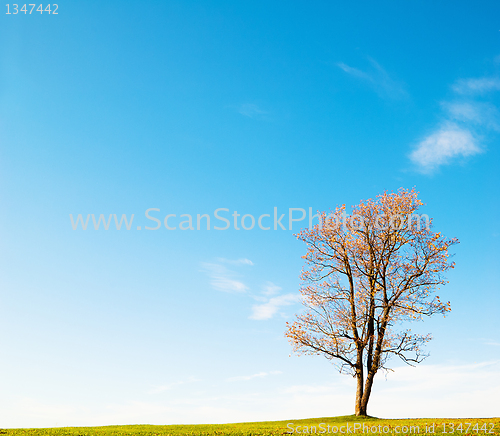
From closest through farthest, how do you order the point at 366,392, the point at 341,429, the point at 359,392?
the point at 341,429
the point at 366,392
the point at 359,392

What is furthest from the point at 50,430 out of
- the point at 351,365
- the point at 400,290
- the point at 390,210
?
the point at 390,210

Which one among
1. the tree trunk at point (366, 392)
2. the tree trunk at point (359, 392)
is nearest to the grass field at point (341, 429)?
the tree trunk at point (359, 392)

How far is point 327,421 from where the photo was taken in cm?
2925

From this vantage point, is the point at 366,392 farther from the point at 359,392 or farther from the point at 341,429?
the point at 341,429

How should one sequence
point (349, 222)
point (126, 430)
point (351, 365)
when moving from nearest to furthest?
1. point (126, 430)
2. point (351, 365)
3. point (349, 222)

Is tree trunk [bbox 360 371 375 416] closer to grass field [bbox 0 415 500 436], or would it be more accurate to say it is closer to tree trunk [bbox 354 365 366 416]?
tree trunk [bbox 354 365 366 416]

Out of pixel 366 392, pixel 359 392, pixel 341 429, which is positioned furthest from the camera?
pixel 359 392

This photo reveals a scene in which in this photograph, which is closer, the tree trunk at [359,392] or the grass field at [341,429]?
the grass field at [341,429]

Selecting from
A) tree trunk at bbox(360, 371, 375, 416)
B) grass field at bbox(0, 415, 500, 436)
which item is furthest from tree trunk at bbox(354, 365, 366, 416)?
grass field at bbox(0, 415, 500, 436)

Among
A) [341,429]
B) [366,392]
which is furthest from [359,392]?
[341,429]

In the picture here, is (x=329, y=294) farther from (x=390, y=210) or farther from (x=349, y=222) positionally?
(x=390, y=210)

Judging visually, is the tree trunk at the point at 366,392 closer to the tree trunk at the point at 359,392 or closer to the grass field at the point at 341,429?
the tree trunk at the point at 359,392

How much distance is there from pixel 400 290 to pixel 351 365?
6.43 meters

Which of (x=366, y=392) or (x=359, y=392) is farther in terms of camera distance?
(x=359, y=392)
